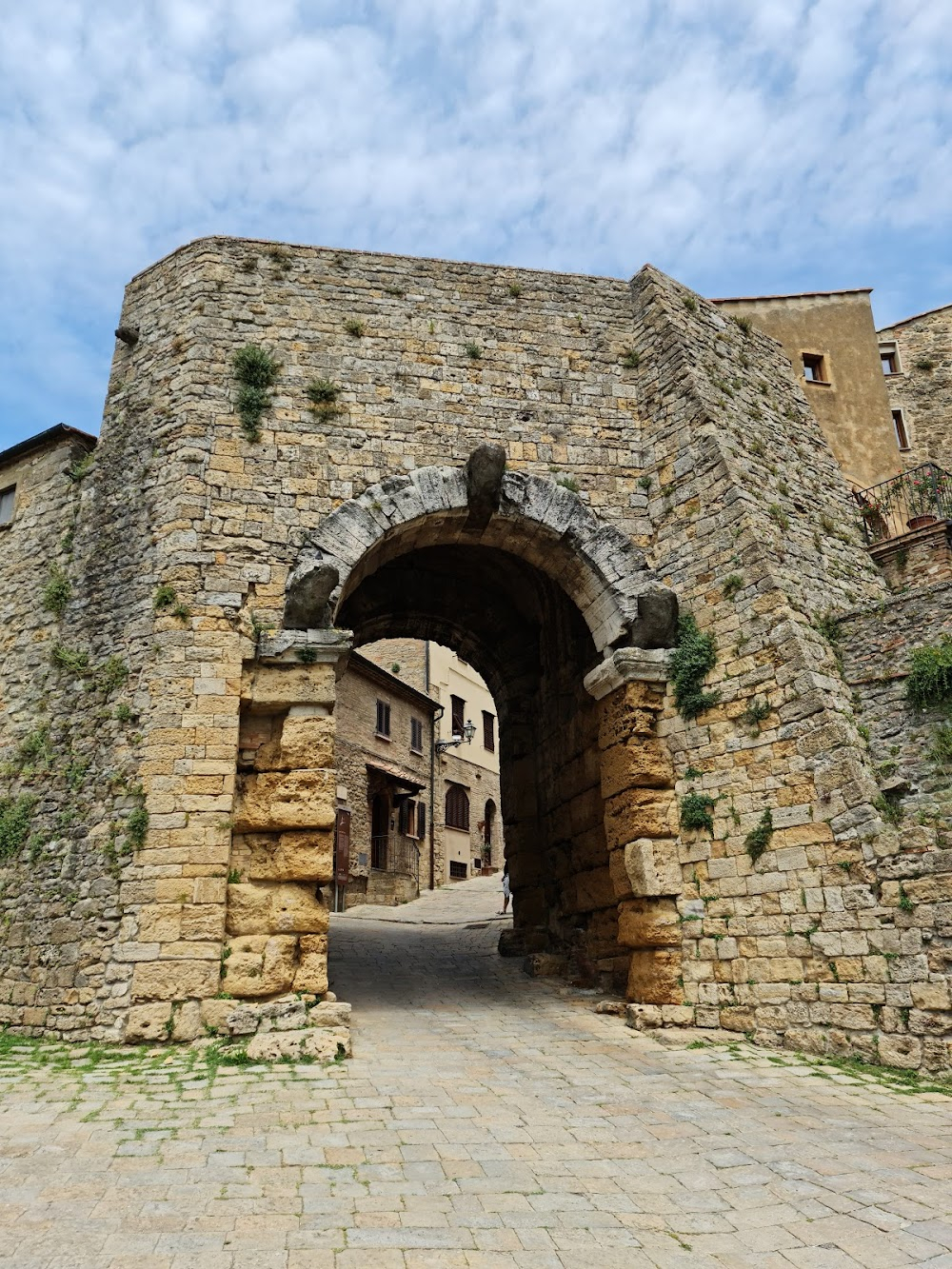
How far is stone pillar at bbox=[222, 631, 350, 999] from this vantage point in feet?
23.1

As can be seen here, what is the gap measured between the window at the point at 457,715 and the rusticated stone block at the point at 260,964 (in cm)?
2219

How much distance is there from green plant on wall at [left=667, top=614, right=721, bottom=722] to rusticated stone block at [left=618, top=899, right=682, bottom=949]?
172cm

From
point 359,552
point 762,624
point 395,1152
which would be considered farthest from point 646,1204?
point 359,552

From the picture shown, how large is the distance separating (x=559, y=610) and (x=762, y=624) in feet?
12.5

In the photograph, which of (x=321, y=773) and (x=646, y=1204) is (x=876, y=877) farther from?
(x=321, y=773)

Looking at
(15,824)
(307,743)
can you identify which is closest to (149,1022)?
(307,743)

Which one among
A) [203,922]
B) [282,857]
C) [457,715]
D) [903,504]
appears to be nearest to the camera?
[203,922]

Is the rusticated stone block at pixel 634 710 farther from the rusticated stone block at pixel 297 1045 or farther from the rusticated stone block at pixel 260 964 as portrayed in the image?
the rusticated stone block at pixel 297 1045

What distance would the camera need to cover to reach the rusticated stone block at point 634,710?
842 centimetres

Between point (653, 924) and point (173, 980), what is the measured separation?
4.03 m

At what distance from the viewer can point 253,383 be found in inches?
352

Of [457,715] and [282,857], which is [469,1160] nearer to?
[282,857]

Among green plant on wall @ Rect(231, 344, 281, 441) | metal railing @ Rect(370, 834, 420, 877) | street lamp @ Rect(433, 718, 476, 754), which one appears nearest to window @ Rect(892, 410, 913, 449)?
green plant on wall @ Rect(231, 344, 281, 441)

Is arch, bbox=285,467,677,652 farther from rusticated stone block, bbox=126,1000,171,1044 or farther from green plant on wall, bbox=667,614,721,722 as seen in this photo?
rusticated stone block, bbox=126,1000,171,1044
